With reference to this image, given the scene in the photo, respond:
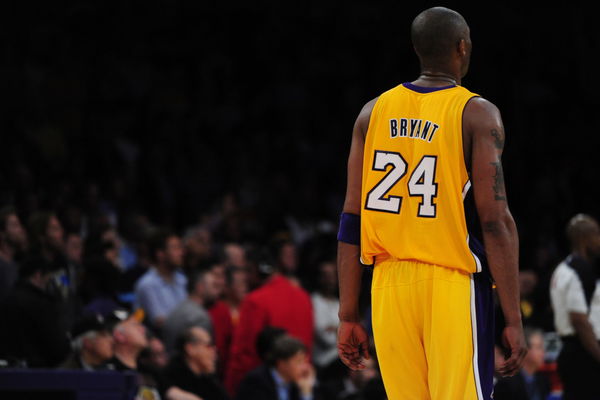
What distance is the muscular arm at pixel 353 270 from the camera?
456 centimetres

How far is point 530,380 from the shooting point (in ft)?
30.7

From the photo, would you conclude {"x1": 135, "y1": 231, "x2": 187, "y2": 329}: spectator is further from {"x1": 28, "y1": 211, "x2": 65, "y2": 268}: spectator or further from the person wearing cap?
the person wearing cap

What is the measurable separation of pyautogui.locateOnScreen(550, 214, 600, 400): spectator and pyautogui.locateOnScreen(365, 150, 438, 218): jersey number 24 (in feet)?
12.3

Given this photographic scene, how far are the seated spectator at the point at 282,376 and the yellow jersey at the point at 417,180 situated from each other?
13.2ft

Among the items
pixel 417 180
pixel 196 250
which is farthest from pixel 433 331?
pixel 196 250

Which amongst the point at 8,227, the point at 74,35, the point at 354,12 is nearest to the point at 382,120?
the point at 8,227

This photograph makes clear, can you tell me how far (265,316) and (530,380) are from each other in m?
2.17

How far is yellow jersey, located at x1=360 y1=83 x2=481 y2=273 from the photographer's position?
4359 millimetres

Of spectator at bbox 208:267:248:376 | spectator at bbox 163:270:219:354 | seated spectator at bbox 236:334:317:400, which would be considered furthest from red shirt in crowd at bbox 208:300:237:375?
seated spectator at bbox 236:334:317:400

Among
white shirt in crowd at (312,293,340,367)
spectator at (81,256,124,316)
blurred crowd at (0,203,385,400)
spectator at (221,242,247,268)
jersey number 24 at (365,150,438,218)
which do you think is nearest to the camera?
jersey number 24 at (365,150,438,218)

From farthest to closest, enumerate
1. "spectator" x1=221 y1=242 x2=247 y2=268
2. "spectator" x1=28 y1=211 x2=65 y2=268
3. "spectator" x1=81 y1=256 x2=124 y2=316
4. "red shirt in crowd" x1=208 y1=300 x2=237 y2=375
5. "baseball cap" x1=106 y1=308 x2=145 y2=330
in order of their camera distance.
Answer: "spectator" x1=221 y1=242 x2=247 y2=268 < "red shirt in crowd" x1=208 y1=300 x2=237 y2=375 < "spectator" x1=28 y1=211 x2=65 y2=268 < "spectator" x1=81 y1=256 x2=124 y2=316 < "baseball cap" x1=106 y1=308 x2=145 y2=330

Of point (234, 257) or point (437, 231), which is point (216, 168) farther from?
point (437, 231)

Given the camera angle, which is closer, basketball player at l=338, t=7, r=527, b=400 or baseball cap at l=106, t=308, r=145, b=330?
basketball player at l=338, t=7, r=527, b=400

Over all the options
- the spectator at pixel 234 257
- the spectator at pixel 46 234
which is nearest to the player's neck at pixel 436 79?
the spectator at pixel 46 234
